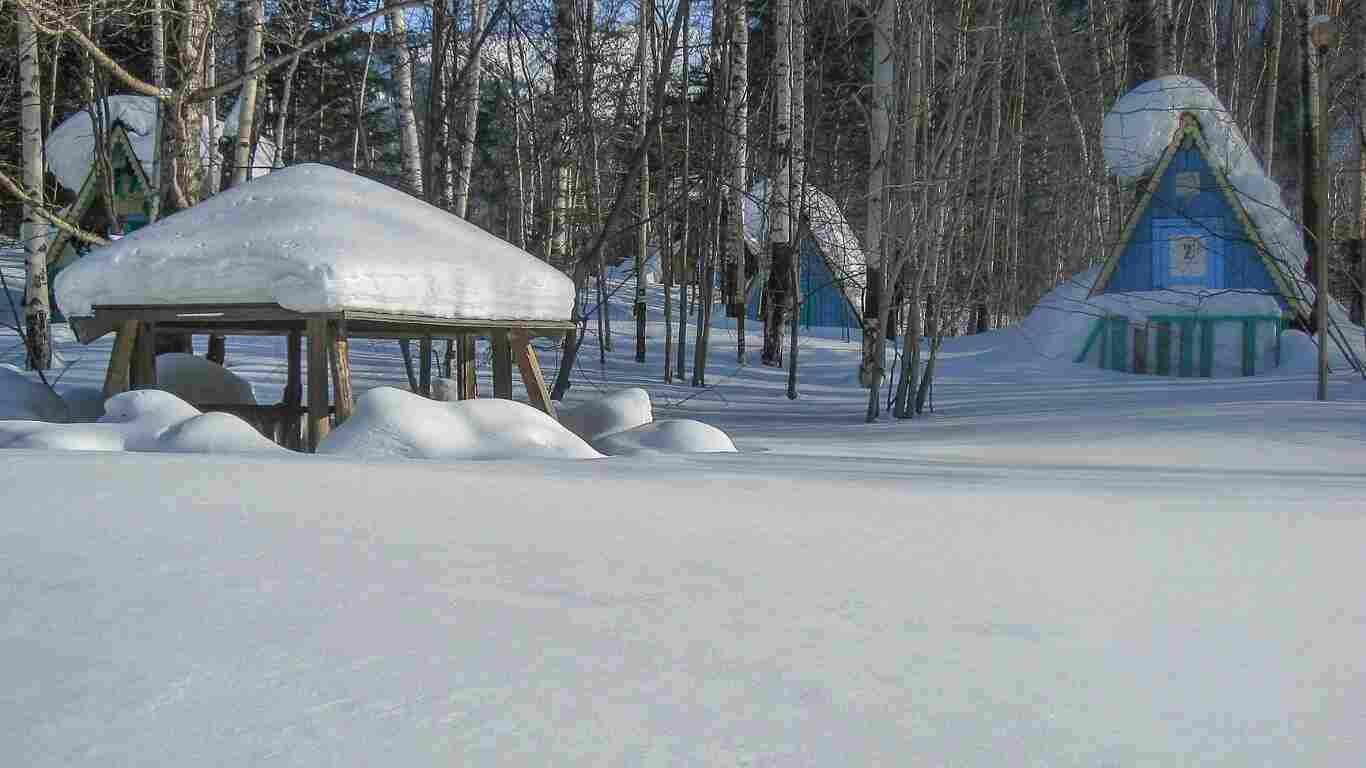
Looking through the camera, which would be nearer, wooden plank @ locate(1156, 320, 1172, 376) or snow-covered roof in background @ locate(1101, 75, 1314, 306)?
snow-covered roof in background @ locate(1101, 75, 1314, 306)

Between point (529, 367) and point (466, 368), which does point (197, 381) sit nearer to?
point (466, 368)

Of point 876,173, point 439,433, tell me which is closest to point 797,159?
point 876,173

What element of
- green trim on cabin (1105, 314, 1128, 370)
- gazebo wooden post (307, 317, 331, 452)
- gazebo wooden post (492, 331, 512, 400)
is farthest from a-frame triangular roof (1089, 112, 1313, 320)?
gazebo wooden post (307, 317, 331, 452)

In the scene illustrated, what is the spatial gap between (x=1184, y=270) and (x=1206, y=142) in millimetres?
1761

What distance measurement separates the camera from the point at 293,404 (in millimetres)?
8688

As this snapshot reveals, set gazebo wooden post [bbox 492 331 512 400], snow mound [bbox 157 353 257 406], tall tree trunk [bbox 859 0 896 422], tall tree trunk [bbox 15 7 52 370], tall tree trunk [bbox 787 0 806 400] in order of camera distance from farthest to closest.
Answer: tall tree trunk [bbox 15 7 52 370] < tall tree trunk [bbox 787 0 806 400] < tall tree trunk [bbox 859 0 896 422] < snow mound [bbox 157 353 257 406] < gazebo wooden post [bbox 492 331 512 400]

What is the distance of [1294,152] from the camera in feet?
117

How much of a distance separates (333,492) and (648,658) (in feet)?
5.27

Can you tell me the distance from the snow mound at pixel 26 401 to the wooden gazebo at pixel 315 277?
450mm

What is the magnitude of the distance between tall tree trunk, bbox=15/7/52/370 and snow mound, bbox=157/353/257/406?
547 centimetres

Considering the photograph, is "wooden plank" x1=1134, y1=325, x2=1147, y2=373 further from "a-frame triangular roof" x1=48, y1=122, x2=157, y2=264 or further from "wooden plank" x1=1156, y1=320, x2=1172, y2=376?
"a-frame triangular roof" x1=48, y1=122, x2=157, y2=264

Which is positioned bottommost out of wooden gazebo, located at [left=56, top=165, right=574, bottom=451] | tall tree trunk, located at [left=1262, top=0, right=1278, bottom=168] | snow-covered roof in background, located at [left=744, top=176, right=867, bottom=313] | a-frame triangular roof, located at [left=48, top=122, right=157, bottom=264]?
wooden gazebo, located at [left=56, top=165, right=574, bottom=451]

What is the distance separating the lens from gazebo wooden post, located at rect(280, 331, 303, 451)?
311 inches

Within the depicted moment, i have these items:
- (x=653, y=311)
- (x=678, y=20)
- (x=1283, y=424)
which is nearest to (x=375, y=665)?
(x=1283, y=424)
